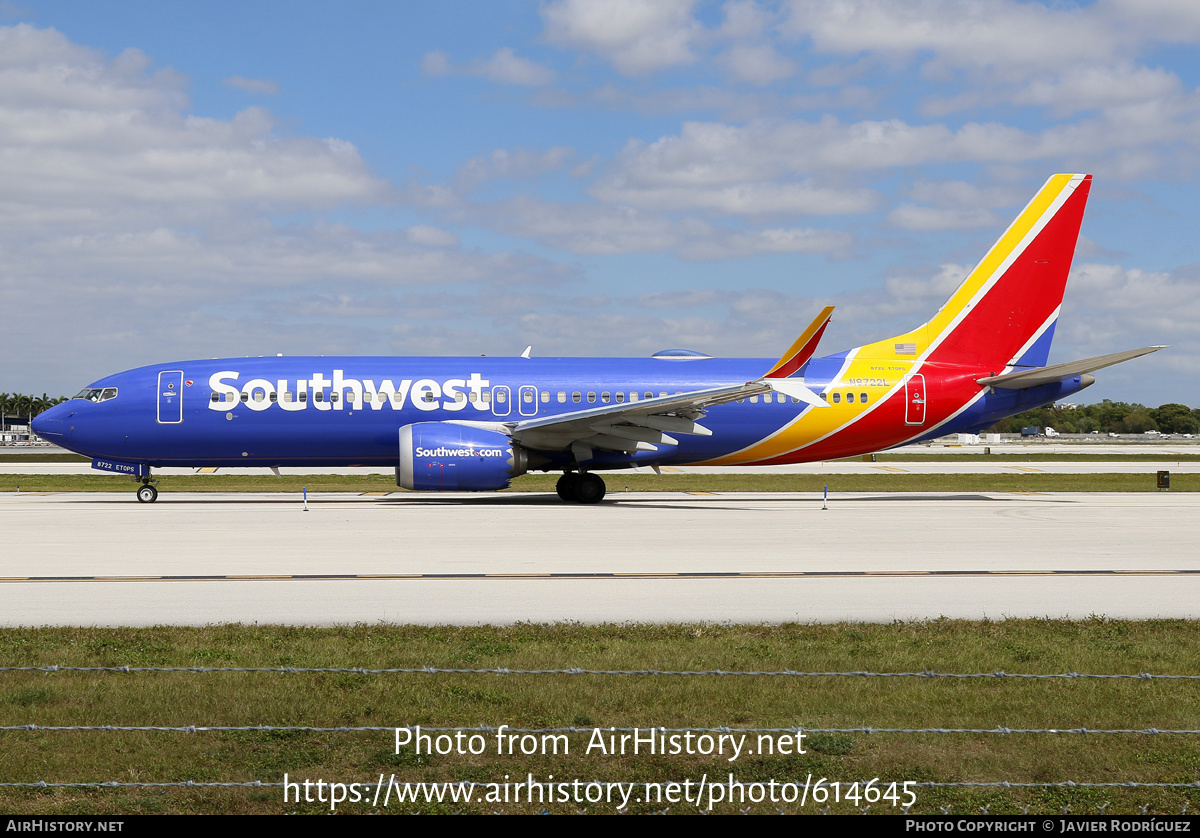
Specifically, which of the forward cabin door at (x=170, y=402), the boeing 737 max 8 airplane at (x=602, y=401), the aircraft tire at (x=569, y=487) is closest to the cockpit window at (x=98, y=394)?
the boeing 737 max 8 airplane at (x=602, y=401)

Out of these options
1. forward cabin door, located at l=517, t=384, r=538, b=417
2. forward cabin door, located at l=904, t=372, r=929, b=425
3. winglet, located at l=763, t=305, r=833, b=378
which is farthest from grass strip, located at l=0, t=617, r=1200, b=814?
forward cabin door, located at l=904, t=372, r=929, b=425

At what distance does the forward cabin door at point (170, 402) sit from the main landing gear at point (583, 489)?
11.7 m

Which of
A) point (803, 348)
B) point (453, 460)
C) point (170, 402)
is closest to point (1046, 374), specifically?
point (803, 348)

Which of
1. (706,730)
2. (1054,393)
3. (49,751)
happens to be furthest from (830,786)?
(1054,393)

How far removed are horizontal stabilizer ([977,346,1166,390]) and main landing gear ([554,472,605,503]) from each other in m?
12.8

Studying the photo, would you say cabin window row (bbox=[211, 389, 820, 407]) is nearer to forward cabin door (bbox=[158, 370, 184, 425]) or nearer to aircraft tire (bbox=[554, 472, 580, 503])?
forward cabin door (bbox=[158, 370, 184, 425])

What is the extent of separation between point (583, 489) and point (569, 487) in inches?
19.5

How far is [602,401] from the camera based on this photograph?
32.1 meters

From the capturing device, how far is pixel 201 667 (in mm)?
8945

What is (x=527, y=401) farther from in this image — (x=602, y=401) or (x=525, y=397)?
(x=602, y=401)

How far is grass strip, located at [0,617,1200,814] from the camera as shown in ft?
21.3

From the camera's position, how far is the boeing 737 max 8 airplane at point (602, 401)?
97.8 feet

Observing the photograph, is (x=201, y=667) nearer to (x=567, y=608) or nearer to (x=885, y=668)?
(x=567, y=608)

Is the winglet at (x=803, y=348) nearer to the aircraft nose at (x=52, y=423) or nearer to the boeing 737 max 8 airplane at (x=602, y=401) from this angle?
the boeing 737 max 8 airplane at (x=602, y=401)
